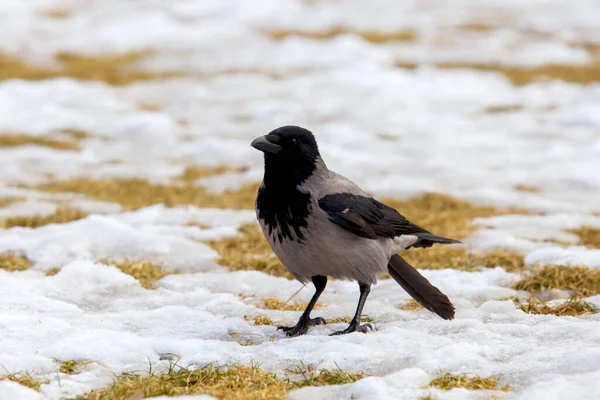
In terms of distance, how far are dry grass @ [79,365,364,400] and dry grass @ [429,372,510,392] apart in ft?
1.34

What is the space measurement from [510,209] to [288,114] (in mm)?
6823

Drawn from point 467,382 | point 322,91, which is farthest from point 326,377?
point 322,91

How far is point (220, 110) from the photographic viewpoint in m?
15.9

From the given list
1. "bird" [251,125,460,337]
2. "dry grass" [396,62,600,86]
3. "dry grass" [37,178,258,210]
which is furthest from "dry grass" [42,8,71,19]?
"bird" [251,125,460,337]

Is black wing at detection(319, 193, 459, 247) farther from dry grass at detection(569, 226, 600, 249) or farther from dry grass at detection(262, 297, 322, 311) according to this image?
dry grass at detection(569, 226, 600, 249)

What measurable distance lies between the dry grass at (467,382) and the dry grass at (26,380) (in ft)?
6.38

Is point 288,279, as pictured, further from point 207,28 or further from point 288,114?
point 207,28

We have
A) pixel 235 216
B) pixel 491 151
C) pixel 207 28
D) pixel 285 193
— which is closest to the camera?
pixel 285 193

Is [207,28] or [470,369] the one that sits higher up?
[207,28]

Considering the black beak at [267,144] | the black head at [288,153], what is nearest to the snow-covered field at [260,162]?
the black head at [288,153]

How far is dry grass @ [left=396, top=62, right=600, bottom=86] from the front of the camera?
18.4 meters

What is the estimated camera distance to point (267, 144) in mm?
4887

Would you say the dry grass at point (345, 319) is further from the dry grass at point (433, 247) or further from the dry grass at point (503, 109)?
the dry grass at point (503, 109)

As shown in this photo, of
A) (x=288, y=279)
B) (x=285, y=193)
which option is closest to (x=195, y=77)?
(x=288, y=279)
